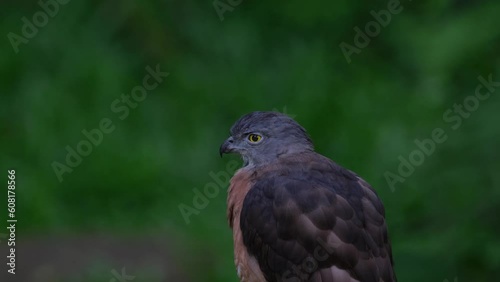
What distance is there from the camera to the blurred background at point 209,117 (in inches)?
336

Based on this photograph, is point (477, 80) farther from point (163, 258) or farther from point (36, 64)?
point (36, 64)

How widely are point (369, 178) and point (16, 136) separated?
3.95 meters

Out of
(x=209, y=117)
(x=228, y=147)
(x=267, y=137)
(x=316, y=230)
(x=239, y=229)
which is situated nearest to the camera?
(x=316, y=230)

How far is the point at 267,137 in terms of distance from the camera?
7.27 metres

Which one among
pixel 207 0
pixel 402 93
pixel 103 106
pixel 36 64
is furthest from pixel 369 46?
pixel 36 64

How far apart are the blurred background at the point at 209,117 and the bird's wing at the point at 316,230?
1814mm

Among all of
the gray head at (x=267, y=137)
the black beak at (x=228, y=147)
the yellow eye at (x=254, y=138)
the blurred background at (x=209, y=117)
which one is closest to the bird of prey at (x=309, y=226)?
the gray head at (x=267, y=137)

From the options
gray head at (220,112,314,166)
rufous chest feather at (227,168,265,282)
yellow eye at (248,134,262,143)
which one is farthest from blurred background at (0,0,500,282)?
rufous chest feather at (227,168,265,282)

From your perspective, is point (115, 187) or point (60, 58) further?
point (60, 58)

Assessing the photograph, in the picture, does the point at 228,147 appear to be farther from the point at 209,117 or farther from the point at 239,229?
the point at 209,117

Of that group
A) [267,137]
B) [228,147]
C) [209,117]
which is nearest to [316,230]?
[267,137]

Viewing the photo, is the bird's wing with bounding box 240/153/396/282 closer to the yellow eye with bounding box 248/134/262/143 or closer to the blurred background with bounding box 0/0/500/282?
the yellow eye with bounding box 248/134/262/143

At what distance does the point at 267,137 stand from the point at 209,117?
4.62m

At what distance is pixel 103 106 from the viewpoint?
39.2ft
